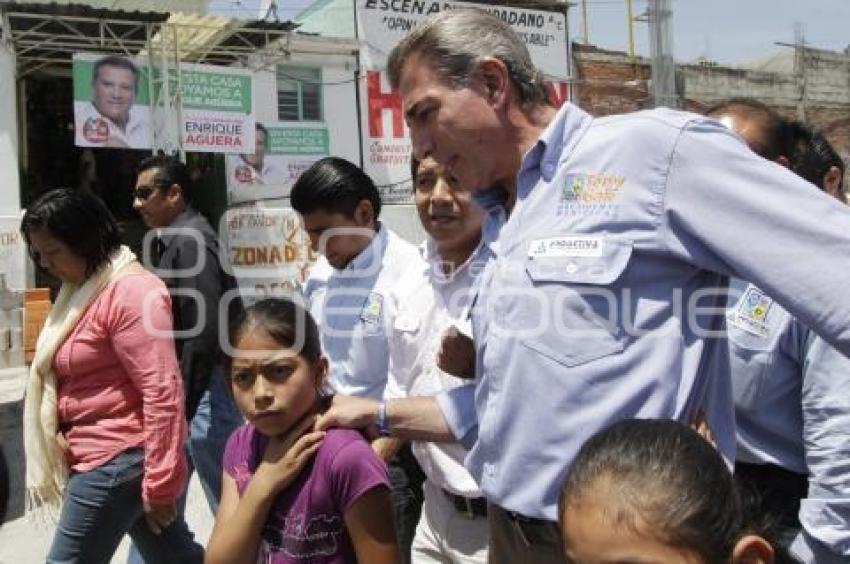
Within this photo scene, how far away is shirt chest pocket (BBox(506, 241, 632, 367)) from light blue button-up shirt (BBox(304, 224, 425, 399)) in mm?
1347

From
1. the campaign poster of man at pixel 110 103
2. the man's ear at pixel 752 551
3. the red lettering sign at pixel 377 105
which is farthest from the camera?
the red lettering sign at pixel 377 105

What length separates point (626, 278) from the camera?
1.47 meters

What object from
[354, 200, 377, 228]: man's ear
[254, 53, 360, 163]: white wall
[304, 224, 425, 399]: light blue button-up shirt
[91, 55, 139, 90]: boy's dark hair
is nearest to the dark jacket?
[304, 224, 425, 399]: light blue button-up shirt

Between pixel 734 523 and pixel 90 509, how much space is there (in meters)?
2.34

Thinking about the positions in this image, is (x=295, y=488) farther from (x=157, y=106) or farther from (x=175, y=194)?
(x=157, y=106)

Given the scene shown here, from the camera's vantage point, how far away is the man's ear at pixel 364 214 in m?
3.13

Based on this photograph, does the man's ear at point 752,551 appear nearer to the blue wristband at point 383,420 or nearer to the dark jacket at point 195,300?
the blue wristband at point 383,420

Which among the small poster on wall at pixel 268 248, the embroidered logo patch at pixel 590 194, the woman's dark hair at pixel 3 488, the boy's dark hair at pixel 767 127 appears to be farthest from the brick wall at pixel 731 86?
the woman's dark hair at pixel 3 488

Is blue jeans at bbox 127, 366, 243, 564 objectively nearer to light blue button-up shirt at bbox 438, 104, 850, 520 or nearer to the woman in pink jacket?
the woman in pink jacket

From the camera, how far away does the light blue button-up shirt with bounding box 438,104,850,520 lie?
1338 millimetres

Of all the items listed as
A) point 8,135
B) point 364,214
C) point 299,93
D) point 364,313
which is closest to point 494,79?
point 364,313

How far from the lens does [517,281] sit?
1584mm

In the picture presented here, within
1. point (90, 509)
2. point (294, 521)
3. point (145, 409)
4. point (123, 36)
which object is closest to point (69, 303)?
point (145, 409)

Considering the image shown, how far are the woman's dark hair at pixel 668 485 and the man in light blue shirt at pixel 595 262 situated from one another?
0.21 meters
